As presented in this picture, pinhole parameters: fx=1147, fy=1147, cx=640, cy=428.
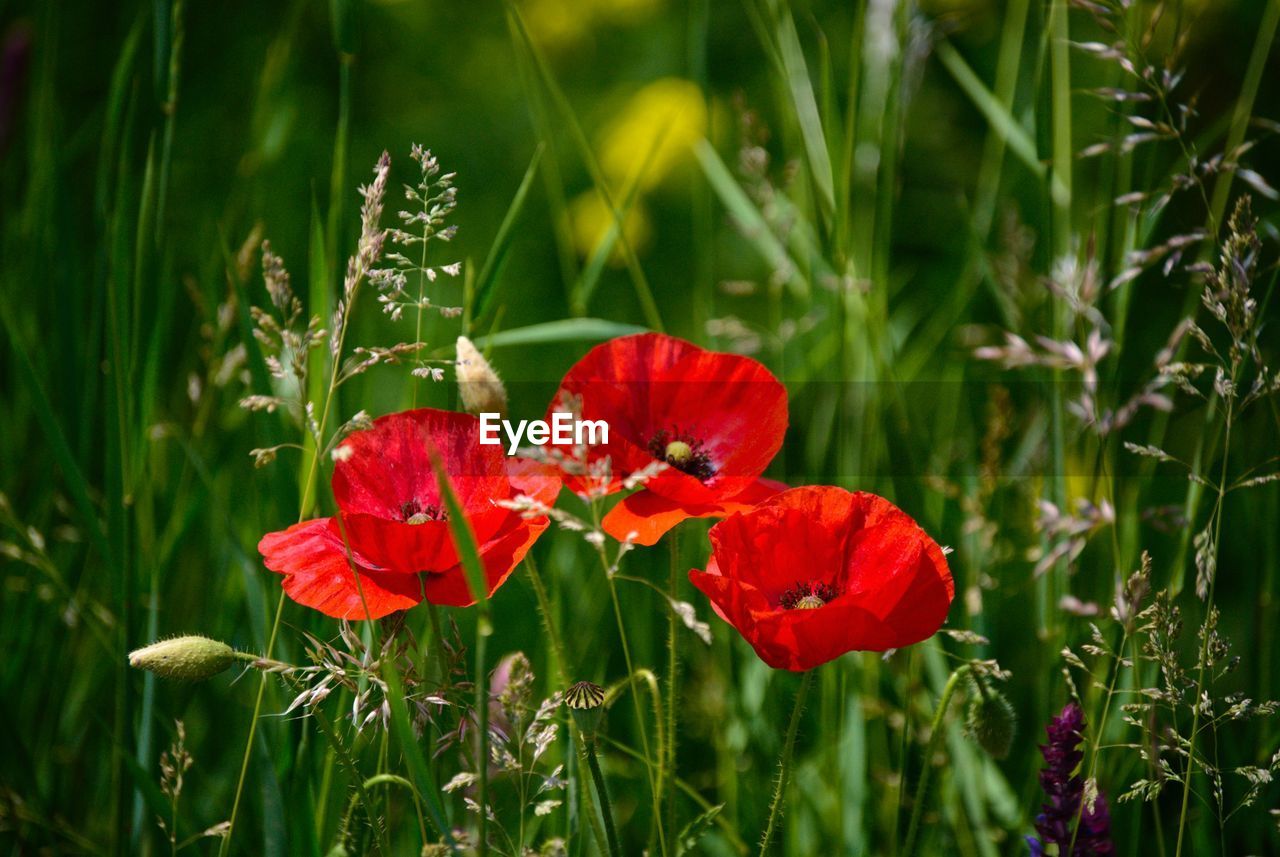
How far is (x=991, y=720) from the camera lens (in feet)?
2.56

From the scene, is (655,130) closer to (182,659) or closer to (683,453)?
(683,453)

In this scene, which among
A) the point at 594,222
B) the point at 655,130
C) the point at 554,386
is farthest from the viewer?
the point at 594,222

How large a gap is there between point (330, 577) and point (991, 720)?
45 centimetres

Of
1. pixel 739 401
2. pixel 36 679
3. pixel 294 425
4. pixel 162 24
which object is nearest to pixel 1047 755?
pixel 739 401

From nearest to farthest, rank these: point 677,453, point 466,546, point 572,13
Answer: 1. point 466,546
2. point 677,453
3. point 572,13

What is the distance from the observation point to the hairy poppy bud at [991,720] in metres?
0.77

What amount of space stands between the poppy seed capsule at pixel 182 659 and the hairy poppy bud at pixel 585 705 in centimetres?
20

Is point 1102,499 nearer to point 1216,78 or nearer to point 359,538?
point 359,538

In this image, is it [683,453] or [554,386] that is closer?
[683,453]

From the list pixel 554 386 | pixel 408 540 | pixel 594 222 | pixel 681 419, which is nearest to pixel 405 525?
pixel 408 540

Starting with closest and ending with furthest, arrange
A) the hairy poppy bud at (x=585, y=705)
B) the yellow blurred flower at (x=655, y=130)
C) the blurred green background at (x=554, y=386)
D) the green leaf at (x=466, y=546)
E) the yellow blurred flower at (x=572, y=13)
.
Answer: the green leaf at (x=466, y=546) → the hairy poppy bud at (x=585, y=705) → the blurred green background at (x=554, y=386) → the yellow blurred flower at (x=655, y=130) → the yellow blurred flower at (x=572, y=13)

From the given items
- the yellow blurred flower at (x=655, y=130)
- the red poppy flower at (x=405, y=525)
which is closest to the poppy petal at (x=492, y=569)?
the red poppy flower at (x=405, y=525)

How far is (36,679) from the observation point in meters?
1.10

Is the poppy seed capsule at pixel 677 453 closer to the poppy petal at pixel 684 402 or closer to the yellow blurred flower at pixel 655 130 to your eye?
the poppy petal at pixel 684 402
